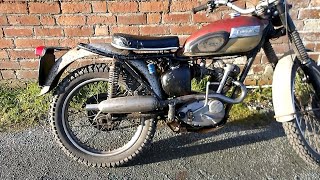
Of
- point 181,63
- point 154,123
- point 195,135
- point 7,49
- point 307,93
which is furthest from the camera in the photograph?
point 7,49

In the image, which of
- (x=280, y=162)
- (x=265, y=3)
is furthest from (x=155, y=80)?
(x=280, y=162)

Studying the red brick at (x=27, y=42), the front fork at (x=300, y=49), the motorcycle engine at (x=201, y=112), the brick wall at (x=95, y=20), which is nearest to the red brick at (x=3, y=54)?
the brick wall at (x=95, y=20)

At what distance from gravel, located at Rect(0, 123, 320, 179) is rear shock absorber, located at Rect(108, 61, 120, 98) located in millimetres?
661

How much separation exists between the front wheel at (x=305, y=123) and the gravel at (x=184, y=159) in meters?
0.17

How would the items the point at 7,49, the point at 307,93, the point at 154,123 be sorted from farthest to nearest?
the point at 7,49
the point at 307,93
the point at 154,123

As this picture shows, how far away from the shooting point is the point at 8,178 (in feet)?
9.04

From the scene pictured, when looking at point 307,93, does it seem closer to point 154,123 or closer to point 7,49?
point 154,123

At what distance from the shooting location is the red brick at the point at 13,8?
3.29m

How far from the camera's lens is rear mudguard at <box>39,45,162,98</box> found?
2551 millimetres

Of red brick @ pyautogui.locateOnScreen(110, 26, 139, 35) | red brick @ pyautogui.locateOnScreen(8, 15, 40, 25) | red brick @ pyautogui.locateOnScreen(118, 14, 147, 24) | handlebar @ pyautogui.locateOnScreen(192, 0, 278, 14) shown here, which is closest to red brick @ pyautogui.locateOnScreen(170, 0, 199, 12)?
red brick @ pyautogui.locateOnScreen(118, 14, 147, 24)

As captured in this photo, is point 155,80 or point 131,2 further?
point 131,2

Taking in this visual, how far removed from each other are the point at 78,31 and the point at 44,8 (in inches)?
14.8

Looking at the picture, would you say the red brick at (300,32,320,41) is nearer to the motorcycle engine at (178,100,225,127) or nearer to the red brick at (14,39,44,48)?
the motorcycle engine at (178,100,225,127)

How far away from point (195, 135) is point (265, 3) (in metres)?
1.32
